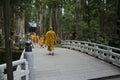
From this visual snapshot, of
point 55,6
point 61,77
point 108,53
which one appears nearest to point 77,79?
point 61,77

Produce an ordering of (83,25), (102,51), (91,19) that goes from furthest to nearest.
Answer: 1. (91,19)
2. (83,25)
3. (102,51)

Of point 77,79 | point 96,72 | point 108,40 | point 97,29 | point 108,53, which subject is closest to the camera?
point 77,79

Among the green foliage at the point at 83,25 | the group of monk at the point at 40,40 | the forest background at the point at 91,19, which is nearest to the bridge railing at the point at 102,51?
the forest background at the point at 91,19

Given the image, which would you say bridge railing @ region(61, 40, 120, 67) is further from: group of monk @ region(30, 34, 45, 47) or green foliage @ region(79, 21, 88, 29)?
group of monk @ region(30, 34, 45, 47)

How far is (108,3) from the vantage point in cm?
3388

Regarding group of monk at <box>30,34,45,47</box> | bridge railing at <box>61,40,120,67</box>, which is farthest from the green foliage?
bridge railing at <box>61,40,120,67</box>

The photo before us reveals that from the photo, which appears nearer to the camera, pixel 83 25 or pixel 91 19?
pixel 83 25

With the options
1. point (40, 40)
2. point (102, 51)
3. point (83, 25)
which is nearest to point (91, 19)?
point (83, 25)

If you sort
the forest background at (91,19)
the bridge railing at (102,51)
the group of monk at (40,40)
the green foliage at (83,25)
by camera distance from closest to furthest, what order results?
1. the bridge railing at (102,51)
2. the forest background at (91,19)
3. the green foliage at (83,25)
4. the group of monk at (40,40)

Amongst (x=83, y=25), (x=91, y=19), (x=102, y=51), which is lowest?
(x=102, y=51)

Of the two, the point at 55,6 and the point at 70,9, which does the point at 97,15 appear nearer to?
the point at 70,9

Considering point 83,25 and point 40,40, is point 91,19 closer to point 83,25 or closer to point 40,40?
point 83,25

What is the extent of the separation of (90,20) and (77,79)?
92.0 ft

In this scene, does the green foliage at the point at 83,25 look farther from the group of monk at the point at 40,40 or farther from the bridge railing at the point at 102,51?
the bridge railing at the point at 102,51
